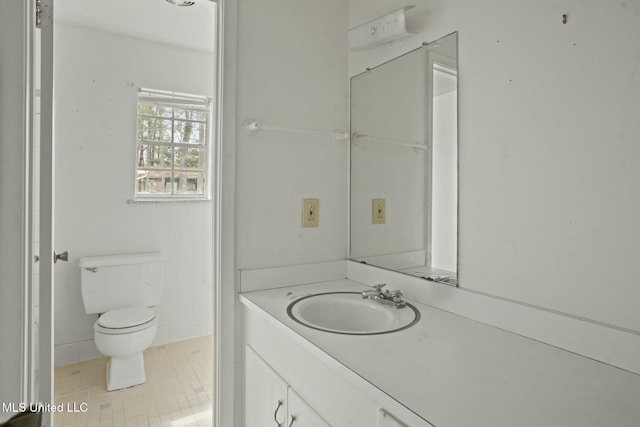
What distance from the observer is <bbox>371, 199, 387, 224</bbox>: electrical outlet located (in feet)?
5.16

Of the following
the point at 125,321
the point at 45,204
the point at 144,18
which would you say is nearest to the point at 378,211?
the point at 45,204

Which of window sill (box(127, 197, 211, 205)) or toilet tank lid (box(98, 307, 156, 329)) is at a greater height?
window sill (box(127, 197, 211, 205))

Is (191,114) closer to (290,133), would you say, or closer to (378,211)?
(290,133)

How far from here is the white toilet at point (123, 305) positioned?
2.09 meters

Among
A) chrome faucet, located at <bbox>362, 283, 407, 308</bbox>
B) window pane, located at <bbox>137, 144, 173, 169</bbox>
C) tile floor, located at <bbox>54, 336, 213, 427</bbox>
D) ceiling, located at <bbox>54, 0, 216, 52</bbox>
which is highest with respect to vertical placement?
ceiling, located at <bbox>54, 0, 216, 52</bbox>

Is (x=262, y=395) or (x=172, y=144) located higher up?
(x=172, y=144)

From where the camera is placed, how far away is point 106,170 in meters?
2.44

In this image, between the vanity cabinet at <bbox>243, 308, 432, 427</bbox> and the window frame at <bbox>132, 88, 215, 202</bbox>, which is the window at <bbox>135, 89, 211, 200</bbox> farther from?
the vanity cabinet at <bbox>243, 308, 432, 427</bbox>

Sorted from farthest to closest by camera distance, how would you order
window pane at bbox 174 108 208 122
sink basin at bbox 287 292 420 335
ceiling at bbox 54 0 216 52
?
window pane at bbox 174 108 208 122, ceiling at bbox 54 0 216 52, sink basin at bbox 287 292 420 335

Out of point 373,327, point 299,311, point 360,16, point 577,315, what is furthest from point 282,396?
point 360,16

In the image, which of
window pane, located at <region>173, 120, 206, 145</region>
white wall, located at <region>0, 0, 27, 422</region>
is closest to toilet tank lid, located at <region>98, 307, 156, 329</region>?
white wall, located at <region>0, 0, 27, 422</region>

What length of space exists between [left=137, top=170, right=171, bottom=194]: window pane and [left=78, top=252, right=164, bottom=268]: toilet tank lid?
48cm

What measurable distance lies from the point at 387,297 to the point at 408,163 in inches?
21.2

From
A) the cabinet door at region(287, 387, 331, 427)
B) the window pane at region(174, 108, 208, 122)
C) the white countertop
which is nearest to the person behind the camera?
the white countertop
